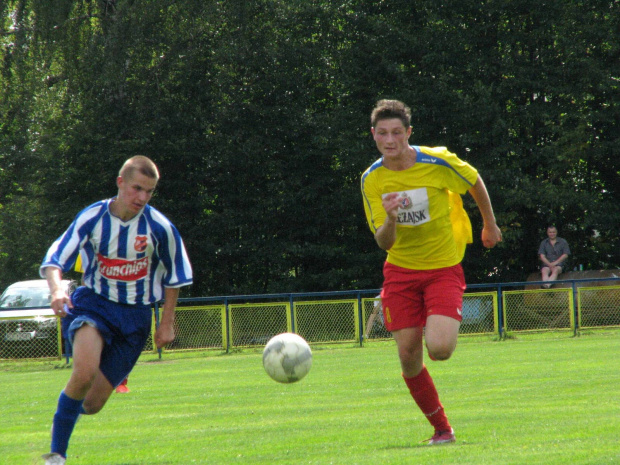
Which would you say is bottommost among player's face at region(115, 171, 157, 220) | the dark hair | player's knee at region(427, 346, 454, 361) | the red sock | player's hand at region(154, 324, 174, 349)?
the red sock

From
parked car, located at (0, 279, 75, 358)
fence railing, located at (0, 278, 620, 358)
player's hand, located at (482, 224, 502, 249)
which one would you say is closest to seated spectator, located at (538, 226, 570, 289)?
fence railing, located at (0, 278, 620, 358)

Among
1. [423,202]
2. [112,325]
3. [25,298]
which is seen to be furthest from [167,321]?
[25,298]

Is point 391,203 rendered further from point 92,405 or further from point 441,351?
point 92,405

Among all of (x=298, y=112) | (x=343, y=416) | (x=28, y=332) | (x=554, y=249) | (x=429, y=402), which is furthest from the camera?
(x=298, y=112)

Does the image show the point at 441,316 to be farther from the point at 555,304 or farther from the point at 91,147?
the point at 91,147

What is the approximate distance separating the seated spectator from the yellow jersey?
1529 cm

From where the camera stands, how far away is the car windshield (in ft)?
64.6

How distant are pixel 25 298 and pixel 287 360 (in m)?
14.6

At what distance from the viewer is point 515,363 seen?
1294 centimetres

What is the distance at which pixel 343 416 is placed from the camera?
25.5 feet

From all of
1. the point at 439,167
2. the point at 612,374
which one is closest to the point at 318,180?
the point at 612,374

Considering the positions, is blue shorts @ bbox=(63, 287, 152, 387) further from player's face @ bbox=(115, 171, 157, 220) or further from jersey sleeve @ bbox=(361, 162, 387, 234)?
jersey sleeve @ bbox=(361, 162, 387, 234)

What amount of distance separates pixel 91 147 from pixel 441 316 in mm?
22293

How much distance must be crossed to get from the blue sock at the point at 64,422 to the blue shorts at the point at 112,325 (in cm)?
31
